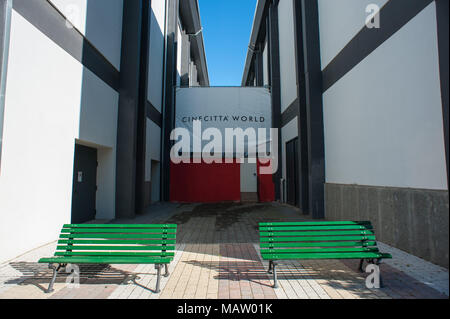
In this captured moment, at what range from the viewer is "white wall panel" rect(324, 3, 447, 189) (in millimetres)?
4395

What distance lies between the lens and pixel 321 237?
3.88 m

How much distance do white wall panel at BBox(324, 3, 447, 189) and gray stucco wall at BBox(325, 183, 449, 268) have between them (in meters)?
0.20

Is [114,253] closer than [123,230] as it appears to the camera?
Yes

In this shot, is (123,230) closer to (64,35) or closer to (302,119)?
(64,35)

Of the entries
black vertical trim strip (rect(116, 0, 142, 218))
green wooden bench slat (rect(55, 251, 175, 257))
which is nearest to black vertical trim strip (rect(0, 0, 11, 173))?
green wooden bench slat (rect(55, 251, 175, 257))

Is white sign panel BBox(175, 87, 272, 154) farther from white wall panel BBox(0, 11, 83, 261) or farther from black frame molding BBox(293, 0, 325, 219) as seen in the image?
white wall panel BBox(0, 11, 83, 261)

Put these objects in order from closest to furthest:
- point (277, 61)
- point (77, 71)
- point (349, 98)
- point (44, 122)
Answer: point (44, 122), point (77, 71), point (349, 98), point (277, 61)

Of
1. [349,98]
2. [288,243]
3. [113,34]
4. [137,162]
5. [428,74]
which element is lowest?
[288,243]

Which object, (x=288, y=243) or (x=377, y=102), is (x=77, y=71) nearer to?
(x=288, y=243)

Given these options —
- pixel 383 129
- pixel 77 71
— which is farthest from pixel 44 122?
pixel 383 129

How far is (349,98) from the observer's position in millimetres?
7367

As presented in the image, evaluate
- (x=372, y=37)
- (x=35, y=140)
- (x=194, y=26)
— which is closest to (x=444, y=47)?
(x=372, y=37)

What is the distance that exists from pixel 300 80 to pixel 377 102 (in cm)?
457

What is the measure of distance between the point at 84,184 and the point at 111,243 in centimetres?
493
